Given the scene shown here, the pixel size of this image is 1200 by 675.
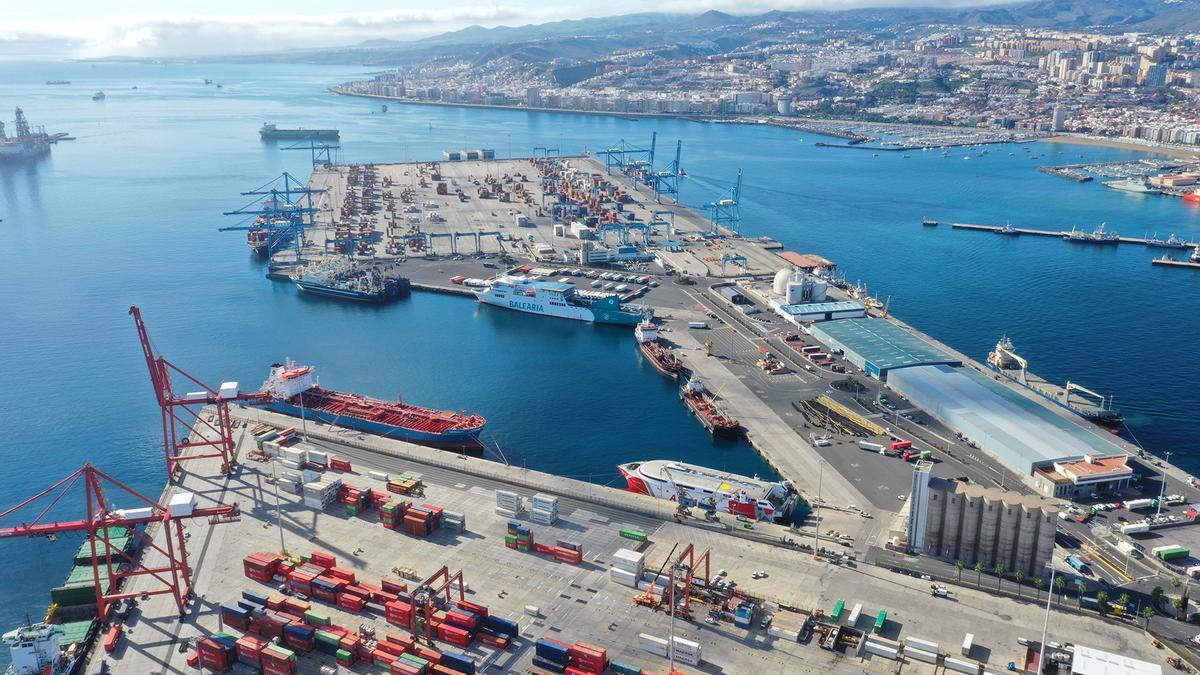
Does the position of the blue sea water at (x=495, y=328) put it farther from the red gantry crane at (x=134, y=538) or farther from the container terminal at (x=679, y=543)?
the container terminal at (x=679, y=543)

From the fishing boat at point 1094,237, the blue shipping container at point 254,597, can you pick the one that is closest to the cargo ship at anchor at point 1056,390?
the blue shipping container at point 254,597

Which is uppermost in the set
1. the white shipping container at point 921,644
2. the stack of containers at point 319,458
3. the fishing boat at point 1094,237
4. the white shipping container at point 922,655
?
the fishing boat at point 1094,237

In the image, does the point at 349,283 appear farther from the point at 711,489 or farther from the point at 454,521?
the point at 711,489

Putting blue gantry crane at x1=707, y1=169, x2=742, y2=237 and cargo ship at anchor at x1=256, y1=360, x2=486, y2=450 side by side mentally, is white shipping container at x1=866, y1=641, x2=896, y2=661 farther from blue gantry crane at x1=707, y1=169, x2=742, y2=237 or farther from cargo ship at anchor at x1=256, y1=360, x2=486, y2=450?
blue gantry crane at x1=707, y1=169, x2=742, y2=237

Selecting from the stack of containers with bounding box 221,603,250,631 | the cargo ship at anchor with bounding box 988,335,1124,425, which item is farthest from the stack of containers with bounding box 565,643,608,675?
the cargo ship at anchor with bounding box 988,335,1124,425

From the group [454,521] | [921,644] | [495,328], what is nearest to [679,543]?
[454,521]

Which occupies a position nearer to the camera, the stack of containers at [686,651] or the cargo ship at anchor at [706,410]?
the stack of containers at [686,651]

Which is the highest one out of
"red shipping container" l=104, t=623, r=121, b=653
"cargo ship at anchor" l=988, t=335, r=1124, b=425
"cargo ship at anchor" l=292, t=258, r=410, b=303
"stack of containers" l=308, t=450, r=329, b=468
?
"cargo ship at anchor" l=292, t=258, r=410, b=303
